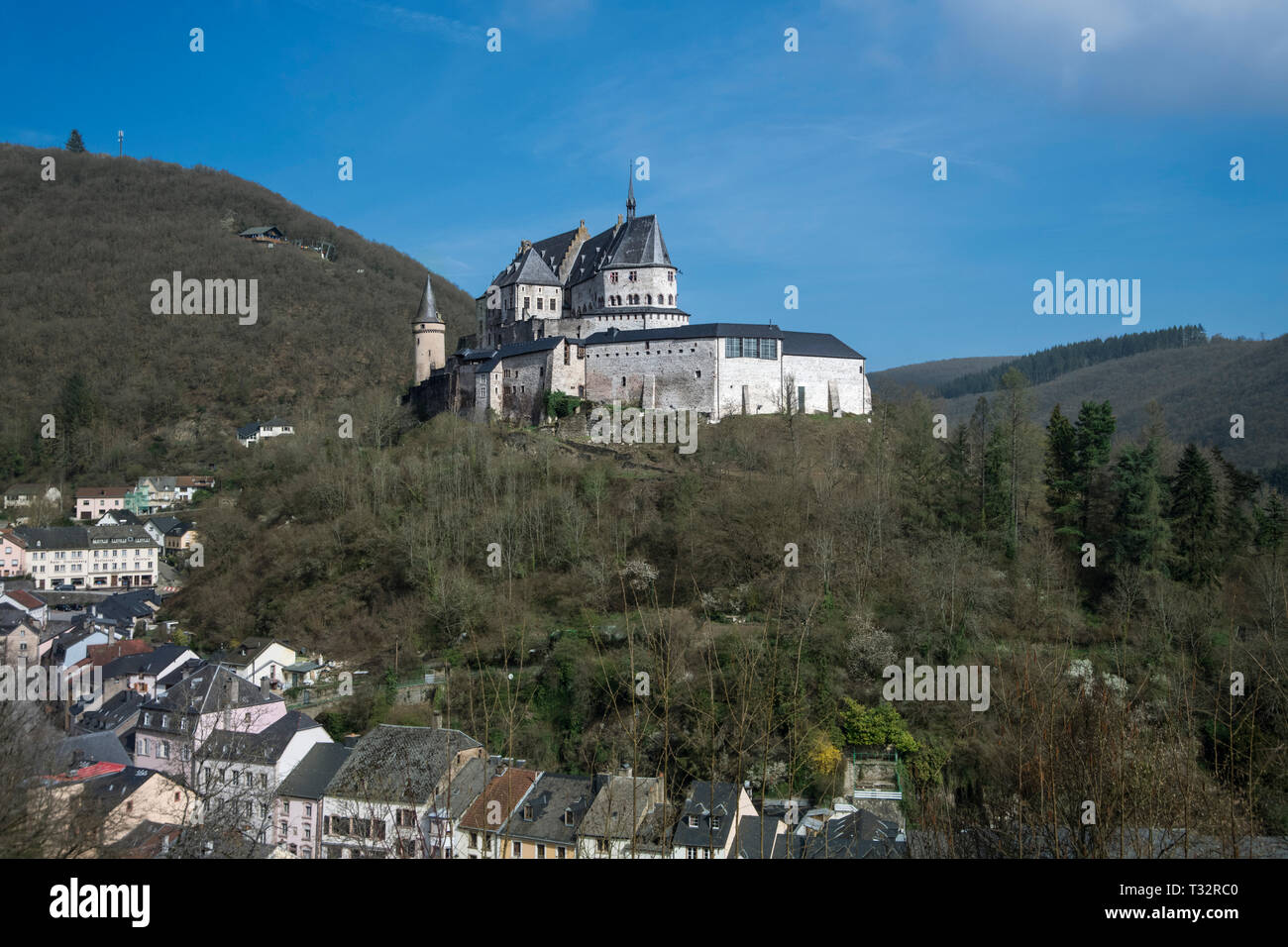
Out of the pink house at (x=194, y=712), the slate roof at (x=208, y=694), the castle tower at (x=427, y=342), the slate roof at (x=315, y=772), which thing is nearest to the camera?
the slate roof at (x=315, y=772)

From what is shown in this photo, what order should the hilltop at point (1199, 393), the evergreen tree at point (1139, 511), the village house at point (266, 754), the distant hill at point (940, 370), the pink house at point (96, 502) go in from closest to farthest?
1. the village house at point (266, 754)
2. the evergreen tree at point (1139, 511)
3. the hilltop at point (1199, 393)
4. the pink house at point (96, 502)
5. the distant hill at point (940, 370)

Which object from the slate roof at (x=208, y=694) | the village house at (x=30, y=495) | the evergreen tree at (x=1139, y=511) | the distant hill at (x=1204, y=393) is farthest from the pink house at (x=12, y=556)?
the evergreen tree at (x=1139, y=511)

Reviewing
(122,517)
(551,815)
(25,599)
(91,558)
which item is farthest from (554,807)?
(122,517)

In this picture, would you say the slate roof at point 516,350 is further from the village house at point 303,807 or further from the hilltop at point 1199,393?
the village house at point 303,807

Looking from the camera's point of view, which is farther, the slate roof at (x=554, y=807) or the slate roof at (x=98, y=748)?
the slate roof at (x=98, y=748)
